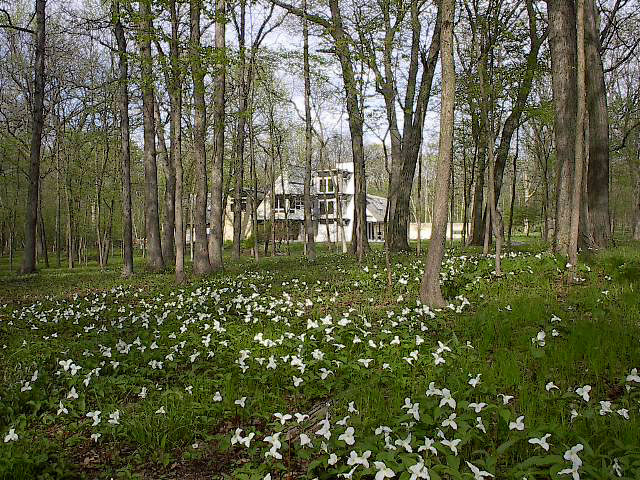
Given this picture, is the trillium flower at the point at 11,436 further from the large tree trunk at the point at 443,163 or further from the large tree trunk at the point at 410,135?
the large tree trunk at the point at 410,135

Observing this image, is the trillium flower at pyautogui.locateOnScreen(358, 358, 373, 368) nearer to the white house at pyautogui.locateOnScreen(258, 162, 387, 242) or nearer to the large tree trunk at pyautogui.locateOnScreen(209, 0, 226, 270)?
the large tree trunk at pyautogui.locateOnScreen(209, 0, 226, 270)

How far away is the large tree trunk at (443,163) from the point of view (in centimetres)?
704

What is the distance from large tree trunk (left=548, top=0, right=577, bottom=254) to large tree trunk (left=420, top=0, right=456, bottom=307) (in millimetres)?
3615

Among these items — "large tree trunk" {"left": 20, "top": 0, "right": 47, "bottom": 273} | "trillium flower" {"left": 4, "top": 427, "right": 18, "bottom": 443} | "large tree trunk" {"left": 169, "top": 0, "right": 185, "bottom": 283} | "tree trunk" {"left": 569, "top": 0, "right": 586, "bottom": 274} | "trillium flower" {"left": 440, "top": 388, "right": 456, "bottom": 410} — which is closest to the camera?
"trillium flower" {"left": 440, "top": 388, "right": 456, "bottom": 410}

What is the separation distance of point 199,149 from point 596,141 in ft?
33.6

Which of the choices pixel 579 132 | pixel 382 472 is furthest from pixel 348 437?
pixel 579 132

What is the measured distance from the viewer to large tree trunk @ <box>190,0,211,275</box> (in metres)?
11.9

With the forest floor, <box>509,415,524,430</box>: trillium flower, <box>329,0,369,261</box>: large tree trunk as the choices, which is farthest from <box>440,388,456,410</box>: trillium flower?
<box>329,0,369,261</box>: large tree trunk

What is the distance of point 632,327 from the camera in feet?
16.9

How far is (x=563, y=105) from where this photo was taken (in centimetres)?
962

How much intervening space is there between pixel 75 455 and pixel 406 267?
8.10 m

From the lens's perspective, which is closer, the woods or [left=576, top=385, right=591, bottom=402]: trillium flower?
[left=576, top=385, right=591, bottom=402]: trillium flower

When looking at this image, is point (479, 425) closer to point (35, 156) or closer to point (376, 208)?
point (35, 156)

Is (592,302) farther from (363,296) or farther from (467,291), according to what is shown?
(363,296)
